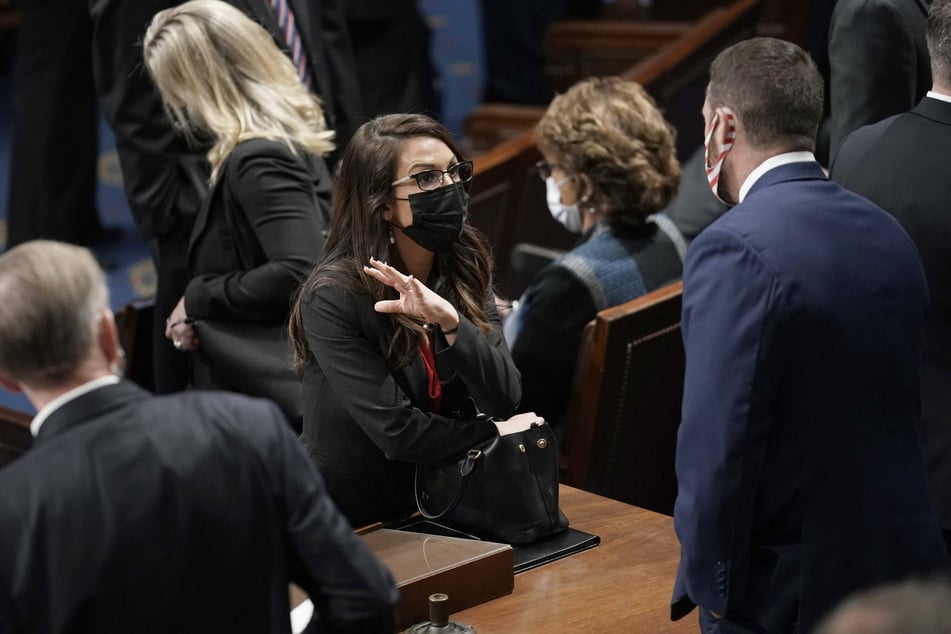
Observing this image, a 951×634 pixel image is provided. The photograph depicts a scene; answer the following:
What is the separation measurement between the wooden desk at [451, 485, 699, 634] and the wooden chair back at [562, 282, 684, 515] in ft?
2.11

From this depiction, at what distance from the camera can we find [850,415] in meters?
2.11

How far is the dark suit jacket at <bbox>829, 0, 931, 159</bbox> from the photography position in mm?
3238

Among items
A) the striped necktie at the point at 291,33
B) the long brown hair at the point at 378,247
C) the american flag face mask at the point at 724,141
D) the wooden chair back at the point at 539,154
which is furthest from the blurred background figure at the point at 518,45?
the american flag face mask at the point at 724,141

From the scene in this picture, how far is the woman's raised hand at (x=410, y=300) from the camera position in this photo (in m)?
2.48

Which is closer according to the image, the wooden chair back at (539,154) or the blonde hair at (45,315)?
the blonde hair at (45,315)

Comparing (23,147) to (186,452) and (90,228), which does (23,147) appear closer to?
(90,228)

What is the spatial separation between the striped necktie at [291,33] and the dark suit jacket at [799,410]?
2.38m

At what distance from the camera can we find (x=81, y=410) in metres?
1.67

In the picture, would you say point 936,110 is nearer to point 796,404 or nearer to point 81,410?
point 796,404

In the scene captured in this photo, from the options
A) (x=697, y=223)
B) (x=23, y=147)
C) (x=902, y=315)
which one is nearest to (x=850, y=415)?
(x=902, y=315)

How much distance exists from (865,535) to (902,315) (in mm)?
343

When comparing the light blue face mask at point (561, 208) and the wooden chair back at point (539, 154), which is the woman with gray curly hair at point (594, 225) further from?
the wooden chair back at point (539, 154)

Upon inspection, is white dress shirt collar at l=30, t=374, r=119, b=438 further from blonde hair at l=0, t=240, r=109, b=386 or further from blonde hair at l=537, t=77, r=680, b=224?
blonde hair at l=537, t=77, r=680, b=224

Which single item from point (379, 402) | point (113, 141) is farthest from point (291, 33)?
point (113, 141)
